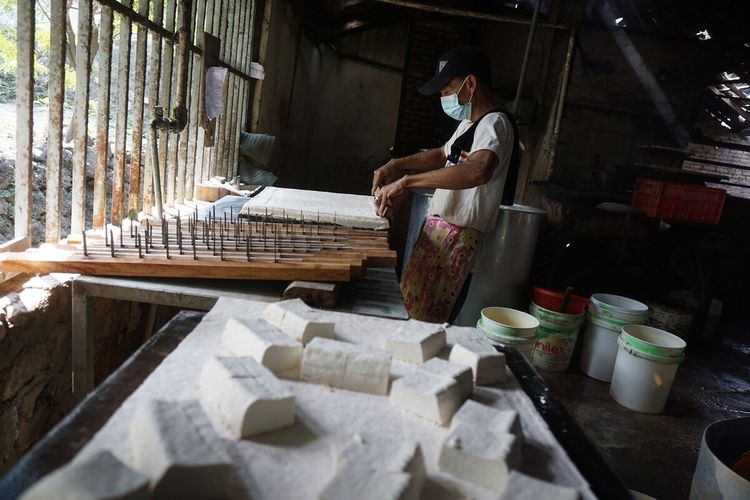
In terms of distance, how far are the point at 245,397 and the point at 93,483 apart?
37 cm

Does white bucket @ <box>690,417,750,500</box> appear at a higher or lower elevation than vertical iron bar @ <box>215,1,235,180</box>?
lower

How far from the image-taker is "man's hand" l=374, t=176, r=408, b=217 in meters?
3.36

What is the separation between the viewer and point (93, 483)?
36.7 inches

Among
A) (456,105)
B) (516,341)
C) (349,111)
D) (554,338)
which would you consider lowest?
(554,338)

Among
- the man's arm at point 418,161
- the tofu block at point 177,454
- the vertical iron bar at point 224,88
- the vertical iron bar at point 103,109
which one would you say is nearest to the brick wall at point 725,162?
the man's arm at point 418,161

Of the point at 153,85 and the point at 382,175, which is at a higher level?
the point at 153,85

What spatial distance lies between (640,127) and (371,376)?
10110 mm

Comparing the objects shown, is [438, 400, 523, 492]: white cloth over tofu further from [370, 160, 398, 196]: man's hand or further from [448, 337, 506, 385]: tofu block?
[370, 160, 398, 196]: man's hand

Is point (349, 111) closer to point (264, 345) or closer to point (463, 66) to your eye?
point (463, 66)

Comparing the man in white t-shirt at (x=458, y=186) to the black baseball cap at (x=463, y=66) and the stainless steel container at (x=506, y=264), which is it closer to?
the black baseball cap at (x=463, y=66)

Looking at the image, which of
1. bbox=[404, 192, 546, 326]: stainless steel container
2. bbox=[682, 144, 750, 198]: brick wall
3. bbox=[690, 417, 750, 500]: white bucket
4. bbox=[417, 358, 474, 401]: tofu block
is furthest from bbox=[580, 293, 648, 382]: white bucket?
bbox=[682, 144, 750, 198]: brick wall

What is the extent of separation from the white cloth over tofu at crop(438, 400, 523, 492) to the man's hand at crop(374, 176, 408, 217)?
2.16 meters

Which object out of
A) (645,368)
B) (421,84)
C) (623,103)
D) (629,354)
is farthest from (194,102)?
(623,103)

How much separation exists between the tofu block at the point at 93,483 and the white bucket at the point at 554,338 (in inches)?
191
